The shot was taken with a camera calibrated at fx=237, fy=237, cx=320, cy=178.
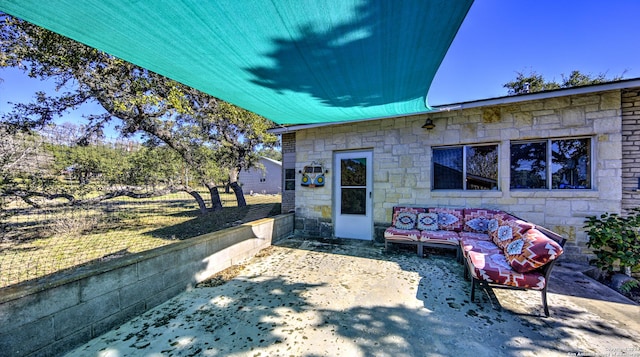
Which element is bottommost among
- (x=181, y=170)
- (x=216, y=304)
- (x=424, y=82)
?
(x=216, y=304)

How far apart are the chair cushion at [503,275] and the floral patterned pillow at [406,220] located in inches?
65.7

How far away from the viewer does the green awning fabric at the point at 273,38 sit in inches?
63.0

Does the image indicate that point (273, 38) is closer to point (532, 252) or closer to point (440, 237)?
point (532, 252)

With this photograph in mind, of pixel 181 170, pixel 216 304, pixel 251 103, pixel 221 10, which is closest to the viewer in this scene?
pixel 221 10

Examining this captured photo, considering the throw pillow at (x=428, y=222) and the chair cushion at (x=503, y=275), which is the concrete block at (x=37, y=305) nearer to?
the chair cushion at (x=503, y=275)

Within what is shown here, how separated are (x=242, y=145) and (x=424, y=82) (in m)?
9.04

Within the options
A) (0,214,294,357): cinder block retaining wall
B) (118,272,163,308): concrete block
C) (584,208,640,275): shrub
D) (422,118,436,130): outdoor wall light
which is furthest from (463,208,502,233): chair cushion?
(118,272,163,308): concrete block

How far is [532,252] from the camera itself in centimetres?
234

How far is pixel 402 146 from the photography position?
4.86 meters

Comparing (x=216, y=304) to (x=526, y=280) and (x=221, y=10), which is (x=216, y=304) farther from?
(x=526, y=280)

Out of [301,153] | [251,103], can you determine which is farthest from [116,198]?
[251,103]

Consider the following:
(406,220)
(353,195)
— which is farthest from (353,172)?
(406,220)

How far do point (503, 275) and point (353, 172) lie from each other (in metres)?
3.38

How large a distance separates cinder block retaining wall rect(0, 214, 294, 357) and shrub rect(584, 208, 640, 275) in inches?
215
